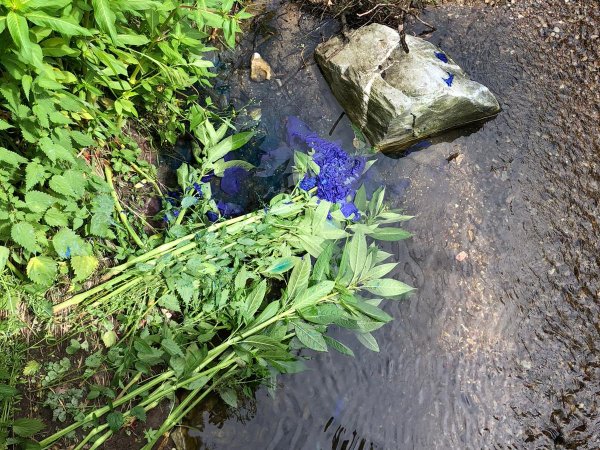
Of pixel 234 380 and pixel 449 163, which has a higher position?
pixel 449 163

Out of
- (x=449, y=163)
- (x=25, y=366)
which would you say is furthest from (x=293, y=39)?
(x=25, y=366)

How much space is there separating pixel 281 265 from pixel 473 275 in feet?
3.83

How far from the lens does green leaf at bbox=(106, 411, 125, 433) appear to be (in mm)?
2203

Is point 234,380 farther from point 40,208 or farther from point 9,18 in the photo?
point 9,18

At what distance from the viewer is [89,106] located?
2314mm

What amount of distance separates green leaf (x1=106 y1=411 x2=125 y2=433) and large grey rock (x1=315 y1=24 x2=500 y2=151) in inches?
81.8

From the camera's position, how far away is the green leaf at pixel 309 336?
240 cm

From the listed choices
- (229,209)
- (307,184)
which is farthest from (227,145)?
(307,184)

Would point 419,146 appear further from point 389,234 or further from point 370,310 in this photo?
point 370,310

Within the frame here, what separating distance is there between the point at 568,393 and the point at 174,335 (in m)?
2.10

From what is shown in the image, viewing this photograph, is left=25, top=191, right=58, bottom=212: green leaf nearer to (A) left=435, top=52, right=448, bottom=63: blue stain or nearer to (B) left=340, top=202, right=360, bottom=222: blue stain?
(B) left=340, top=202, right=360, bottom=222: blue stain

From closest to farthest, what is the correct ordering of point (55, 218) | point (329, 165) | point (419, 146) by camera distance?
point (55, 218), point (329, 165), point (419, 146)

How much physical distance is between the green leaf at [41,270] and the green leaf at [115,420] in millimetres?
643

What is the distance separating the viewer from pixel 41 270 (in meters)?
2.24
